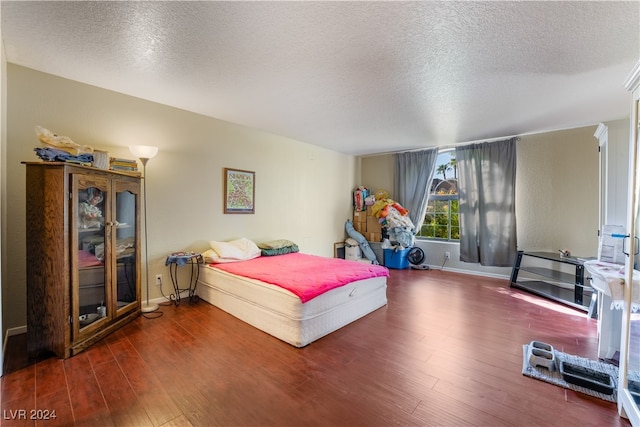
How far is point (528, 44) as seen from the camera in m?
2.01

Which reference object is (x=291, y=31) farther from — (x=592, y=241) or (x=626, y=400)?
(x=592, y=241)

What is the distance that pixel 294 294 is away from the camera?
93.8 inches

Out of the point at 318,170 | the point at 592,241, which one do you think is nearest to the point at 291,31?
the point at 318,170

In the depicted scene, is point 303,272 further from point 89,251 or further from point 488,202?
point 488,202

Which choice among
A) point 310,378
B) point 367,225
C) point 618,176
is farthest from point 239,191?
point 618,176

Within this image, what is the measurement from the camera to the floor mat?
1775 millimetres

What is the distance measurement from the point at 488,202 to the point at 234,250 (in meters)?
4.25

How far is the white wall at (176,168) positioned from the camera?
242 cm

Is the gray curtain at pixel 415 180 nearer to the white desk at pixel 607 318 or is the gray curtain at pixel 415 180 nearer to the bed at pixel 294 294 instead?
the bed at pixel 294 294

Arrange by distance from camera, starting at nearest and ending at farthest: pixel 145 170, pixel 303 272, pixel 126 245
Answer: pixel 126 245, pixel 303 272, pixel 145 170

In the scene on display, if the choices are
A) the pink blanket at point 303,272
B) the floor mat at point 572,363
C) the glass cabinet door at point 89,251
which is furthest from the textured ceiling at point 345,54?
the floor mat at point 572,363

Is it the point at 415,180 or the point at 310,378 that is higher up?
the point at 415,180

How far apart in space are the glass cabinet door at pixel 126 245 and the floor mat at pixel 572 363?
138 inches

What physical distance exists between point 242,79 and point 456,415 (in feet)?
10.0
